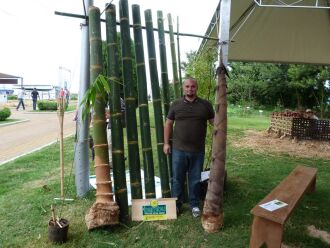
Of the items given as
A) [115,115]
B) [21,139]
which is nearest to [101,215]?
[115,115]

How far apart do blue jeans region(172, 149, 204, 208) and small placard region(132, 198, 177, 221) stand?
8.6 inches

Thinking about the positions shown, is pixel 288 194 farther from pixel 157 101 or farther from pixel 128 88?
pixel 128 88

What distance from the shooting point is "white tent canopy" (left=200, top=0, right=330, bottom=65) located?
609 cm

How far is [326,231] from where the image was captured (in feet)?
11.7

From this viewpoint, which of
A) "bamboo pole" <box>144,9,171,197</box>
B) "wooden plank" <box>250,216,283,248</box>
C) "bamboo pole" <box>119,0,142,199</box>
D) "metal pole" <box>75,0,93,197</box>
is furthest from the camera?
"metal pole" <box>75,0,93,197</box>

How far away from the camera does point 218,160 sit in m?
3.46

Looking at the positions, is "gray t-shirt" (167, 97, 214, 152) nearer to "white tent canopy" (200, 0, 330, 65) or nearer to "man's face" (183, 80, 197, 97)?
"man's face" (183, 80, 197, 97)

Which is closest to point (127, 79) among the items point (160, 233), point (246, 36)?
point (160, 233)

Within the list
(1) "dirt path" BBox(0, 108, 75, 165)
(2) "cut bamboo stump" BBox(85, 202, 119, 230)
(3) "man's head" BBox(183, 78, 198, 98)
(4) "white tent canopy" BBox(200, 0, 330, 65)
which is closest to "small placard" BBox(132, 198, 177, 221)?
(2) "cut bamboo stump" BBox(85, 202, 119, 230)

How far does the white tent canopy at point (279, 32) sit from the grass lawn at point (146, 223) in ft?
7.89

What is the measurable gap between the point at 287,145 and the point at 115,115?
21.4 ft

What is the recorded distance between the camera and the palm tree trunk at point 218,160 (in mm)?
3445

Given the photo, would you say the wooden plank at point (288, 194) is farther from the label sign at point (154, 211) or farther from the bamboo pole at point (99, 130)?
the bamboo pole at point (99, 130)

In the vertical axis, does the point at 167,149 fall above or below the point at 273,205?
above
